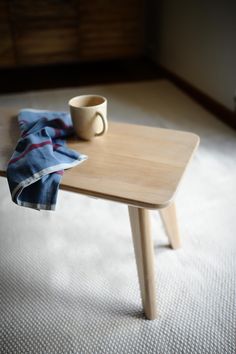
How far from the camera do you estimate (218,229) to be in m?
1.09

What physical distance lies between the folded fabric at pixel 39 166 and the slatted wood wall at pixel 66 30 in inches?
75.8

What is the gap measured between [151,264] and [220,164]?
84cm

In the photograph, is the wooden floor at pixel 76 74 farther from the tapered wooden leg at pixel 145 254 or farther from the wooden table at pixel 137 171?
the tapered wooden leg at pixel 145 254

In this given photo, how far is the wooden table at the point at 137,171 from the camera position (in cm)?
63

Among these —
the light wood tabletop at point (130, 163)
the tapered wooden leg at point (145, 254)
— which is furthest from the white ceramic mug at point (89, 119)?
the tapered wooden leg at point (145, 254)

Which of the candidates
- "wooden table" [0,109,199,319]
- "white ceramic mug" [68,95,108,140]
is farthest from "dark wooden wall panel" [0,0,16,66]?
"white ceramic mug" [68,95,108,140]

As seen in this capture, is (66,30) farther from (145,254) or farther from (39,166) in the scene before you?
(145,254)

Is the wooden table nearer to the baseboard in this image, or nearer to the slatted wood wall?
the baseboard

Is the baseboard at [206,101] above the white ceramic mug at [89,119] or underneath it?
underneath

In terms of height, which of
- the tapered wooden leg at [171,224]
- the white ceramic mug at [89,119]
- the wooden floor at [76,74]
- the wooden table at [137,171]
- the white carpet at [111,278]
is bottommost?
the white carpet at [111,278]

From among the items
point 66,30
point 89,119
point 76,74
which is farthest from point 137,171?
point 76,74

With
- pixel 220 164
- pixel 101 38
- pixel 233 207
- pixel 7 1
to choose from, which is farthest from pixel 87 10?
pixel 233 207

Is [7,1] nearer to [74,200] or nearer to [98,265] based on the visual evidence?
[74,200]

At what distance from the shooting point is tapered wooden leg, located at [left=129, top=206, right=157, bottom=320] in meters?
0.69
